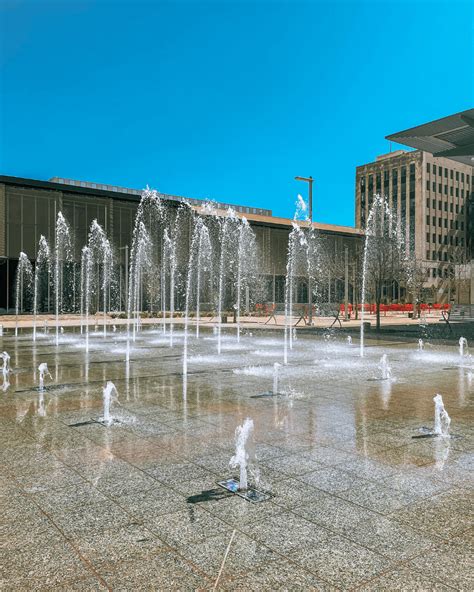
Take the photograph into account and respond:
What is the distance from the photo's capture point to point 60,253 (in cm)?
4772

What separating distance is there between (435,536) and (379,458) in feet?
6.22

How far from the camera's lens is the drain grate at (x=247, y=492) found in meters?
4.57

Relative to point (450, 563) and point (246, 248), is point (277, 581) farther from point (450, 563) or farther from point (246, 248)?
point (246, 248)

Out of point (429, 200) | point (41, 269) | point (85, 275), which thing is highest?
point (429, 200)

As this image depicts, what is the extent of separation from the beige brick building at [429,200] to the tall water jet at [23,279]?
74.9m

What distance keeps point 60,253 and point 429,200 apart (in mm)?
81368

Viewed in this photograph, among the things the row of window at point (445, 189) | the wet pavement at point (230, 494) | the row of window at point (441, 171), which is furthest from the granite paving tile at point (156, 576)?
the row of window at point (441, 171)

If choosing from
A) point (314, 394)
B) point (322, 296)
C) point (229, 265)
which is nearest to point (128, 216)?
point (229, 265)

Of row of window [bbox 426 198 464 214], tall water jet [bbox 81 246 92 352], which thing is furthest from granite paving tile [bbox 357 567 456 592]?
row of window [bbox 426 198 464 214]

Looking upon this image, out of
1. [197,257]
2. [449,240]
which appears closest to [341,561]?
[197,257]

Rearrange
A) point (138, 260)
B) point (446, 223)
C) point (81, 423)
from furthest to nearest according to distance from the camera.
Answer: point (446, 223) < point (138, 260) < point (81, 423)

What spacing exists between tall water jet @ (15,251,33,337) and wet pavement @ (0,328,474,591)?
36951mm

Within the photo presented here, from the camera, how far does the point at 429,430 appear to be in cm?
698

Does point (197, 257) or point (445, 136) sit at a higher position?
point (445, 136)
